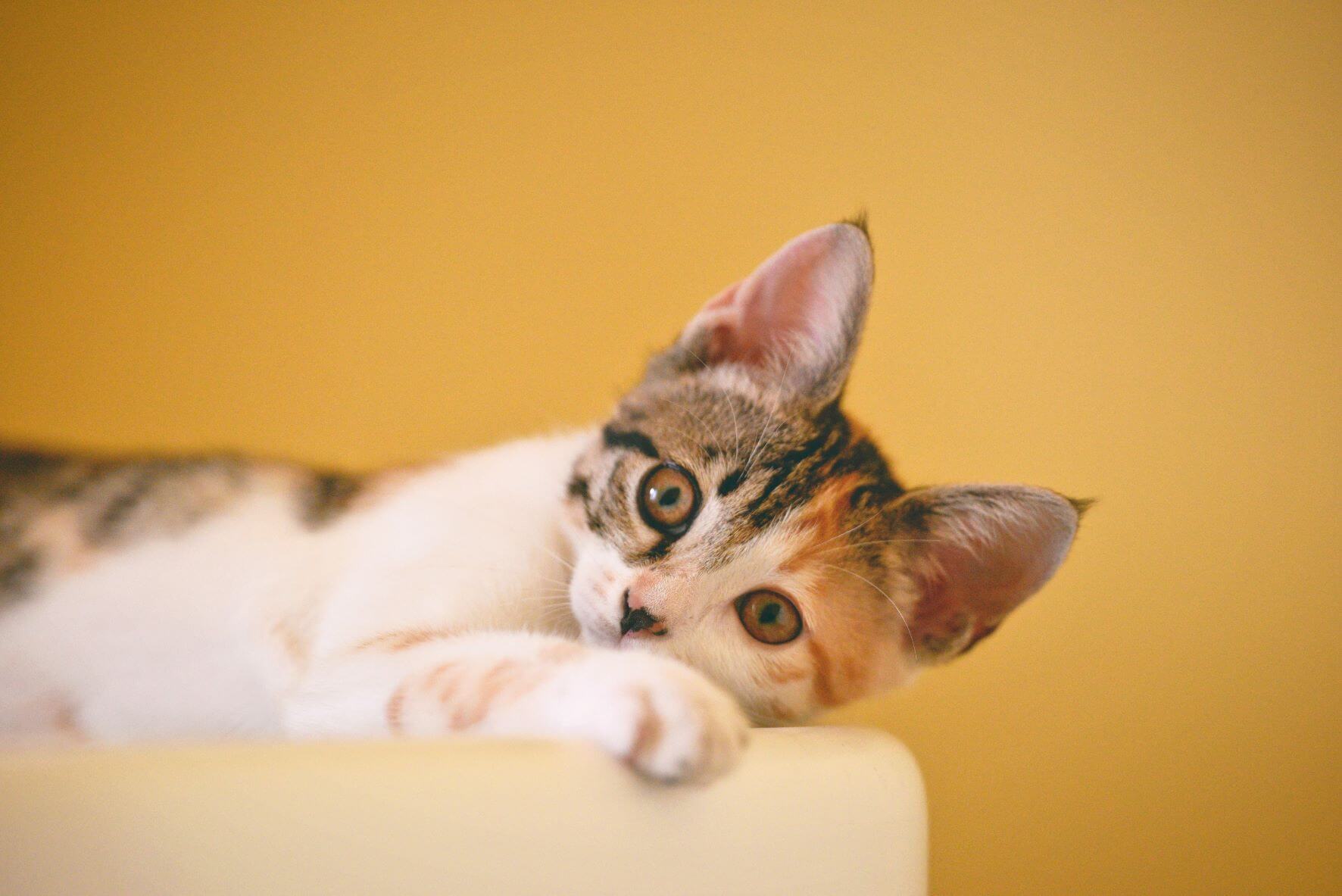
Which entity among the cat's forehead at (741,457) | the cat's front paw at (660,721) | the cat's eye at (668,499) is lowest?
the cat's front paw at (660,721)

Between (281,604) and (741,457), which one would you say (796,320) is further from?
(281,604)

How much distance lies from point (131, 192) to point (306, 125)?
0.35 metres

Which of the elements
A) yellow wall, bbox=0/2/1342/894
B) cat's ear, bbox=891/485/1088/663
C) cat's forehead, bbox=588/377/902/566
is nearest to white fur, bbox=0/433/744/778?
cat's forehead, bbox=588/377/902/566

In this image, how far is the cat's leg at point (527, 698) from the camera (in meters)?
0.45

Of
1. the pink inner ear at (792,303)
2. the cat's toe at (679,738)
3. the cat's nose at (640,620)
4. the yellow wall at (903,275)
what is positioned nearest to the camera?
the cat's toe at (679,738)

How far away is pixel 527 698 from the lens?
534 mm

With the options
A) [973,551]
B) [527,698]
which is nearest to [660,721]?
[527,698]

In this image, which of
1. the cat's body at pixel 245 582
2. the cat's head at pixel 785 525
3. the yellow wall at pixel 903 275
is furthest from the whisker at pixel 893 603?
the yellow wall at pixel 903 275

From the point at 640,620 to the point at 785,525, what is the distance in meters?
0.18

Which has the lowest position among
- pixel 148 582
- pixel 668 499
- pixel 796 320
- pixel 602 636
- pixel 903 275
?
pixel 148 582

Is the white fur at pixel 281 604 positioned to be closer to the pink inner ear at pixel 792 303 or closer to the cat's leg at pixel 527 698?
the cat's leg at pixel 527 698

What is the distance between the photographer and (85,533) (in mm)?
1051

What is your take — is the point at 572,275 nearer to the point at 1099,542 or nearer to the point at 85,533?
the point at 85,533

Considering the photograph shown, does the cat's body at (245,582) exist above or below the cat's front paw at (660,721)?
below
